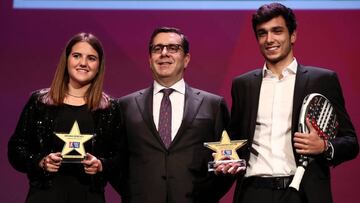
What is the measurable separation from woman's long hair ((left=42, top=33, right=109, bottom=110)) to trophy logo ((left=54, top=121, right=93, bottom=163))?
0.92ft

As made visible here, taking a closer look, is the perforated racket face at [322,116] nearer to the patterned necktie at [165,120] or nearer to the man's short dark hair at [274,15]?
the man's short dark hair at [274,15]

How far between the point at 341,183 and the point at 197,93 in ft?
5.13

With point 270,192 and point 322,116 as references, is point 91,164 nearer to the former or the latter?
point 270,192

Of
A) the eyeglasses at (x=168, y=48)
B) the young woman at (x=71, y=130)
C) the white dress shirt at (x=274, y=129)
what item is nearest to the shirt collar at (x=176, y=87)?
the eyeglasses at (x=168, y=48)

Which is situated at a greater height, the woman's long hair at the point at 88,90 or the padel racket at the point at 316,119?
the woman's long hair at the point at 88,90

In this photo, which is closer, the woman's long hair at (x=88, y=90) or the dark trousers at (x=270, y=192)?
the dark trousers at (x=270, y=192)

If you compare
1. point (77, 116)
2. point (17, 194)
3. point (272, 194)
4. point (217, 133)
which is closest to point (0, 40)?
point (17, 194)

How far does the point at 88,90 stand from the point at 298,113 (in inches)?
50.0

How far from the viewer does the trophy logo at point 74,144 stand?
119 inches

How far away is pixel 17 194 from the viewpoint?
460cm

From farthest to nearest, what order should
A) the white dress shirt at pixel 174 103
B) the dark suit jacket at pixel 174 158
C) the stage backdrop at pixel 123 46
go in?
the stage backdrop at pixel 123 46 < the white dress shirt at pixel 174 103 < the dark suit jacket at pixel 174 158

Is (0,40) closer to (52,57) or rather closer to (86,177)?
(52,57)

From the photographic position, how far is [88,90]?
11.4 ft

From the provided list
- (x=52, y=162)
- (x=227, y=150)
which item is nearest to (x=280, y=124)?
(x=227, y=150)
